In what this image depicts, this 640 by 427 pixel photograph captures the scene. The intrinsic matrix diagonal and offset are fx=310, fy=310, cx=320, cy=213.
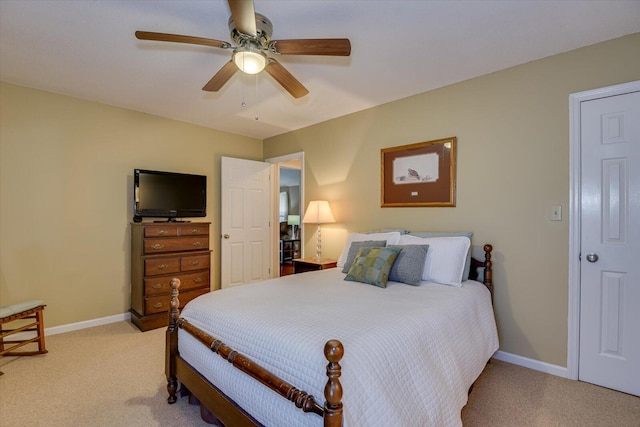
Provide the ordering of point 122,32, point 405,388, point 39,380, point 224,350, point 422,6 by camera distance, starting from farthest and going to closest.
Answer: point 39,380 < point 122,32 < point 422,6 < point 224,350 < point 405,388

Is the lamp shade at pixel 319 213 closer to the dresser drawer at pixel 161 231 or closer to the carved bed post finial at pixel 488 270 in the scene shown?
the dresser drawer at pixel 161 231

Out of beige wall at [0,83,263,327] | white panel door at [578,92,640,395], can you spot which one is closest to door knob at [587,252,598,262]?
white panel door at [578,92,640,395]

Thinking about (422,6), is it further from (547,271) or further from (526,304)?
(526,304)

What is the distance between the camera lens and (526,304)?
8.35 feet

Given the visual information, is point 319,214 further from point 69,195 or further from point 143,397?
point 69,195

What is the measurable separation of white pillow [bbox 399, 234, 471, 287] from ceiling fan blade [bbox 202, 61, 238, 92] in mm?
2011

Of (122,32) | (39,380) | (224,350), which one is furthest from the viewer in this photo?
(39,380)

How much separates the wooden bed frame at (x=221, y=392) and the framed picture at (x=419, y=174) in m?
0.69

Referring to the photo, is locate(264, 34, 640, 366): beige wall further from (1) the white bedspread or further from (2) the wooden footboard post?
(2) the wooden footboard post

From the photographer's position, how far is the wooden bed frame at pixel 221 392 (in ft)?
3.41

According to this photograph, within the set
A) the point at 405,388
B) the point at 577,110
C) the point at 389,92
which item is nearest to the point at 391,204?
the point at 389,92

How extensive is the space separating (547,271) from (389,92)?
2.13 m

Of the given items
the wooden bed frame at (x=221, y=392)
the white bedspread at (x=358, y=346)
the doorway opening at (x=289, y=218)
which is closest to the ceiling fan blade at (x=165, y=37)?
the wooden bed frame at (x=221, y=392)

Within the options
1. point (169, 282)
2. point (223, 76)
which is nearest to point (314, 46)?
point (223, 76)
